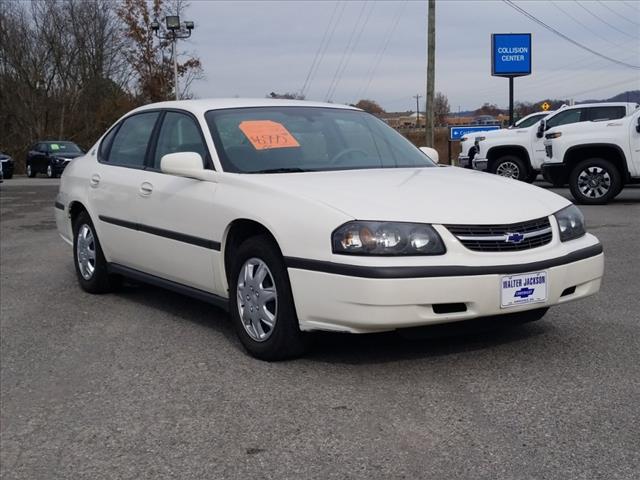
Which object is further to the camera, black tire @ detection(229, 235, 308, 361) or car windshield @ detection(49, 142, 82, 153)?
car windshield @ detection(49, 142, 82, 153)

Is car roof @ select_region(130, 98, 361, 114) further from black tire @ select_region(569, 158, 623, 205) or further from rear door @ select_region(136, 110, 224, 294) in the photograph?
black tire @ select_region(569, 158, 623, 205)

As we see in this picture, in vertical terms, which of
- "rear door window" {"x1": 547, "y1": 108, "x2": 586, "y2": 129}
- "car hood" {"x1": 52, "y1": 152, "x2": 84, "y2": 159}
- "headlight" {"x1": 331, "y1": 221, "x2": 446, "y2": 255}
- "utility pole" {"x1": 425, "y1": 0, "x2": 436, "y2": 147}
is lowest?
"car hood" {"x1": 52, "y1": 152, "x2": 84, "y2": 159}

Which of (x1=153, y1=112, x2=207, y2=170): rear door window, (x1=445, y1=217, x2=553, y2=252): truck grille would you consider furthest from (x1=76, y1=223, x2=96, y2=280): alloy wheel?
(x1=445, y1=217, x2=553, y2=252): truck grille

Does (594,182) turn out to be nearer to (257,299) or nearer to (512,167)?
(512,167)

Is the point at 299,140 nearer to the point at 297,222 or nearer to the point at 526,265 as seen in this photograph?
the point at 297,222

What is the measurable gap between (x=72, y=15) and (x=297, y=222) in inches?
1840

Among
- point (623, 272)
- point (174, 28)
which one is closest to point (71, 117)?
point (174, 28)

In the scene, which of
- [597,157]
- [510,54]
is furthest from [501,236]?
[510,54]

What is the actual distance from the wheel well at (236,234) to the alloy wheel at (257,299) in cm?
19

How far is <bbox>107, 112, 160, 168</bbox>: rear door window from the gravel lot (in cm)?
119

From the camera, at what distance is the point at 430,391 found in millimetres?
3930

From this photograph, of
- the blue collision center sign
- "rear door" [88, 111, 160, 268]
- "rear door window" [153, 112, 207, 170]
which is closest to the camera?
"rear door window" [153, 112, 207, 170]

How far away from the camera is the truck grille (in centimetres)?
407

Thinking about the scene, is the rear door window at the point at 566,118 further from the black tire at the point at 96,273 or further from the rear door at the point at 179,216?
the rear door at the point at 179,216
